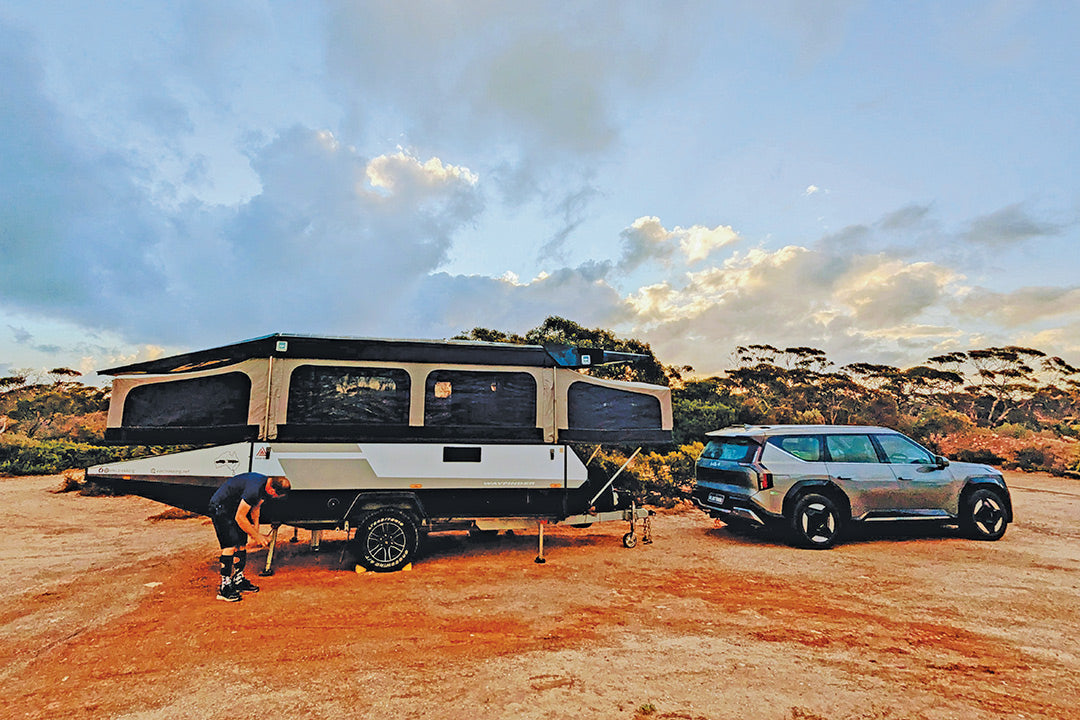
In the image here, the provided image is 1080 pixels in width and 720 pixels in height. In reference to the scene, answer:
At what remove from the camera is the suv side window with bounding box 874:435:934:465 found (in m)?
8.39

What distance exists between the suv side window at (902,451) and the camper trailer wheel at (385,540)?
7187 millimetres

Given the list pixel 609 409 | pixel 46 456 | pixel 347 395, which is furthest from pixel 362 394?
pixel 46 456

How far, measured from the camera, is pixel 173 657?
4.24 m

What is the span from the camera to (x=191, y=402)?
6867mm

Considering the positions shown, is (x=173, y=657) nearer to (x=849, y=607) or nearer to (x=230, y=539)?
(x=230, y=539)

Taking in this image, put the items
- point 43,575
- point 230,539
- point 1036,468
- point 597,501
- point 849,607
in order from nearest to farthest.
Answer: point 849,607
point 230,539
point 43,575
point 597,501
point 1036,468

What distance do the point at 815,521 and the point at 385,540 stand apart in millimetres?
6098

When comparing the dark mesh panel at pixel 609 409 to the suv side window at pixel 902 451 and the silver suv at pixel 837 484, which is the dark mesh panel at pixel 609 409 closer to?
the silver suv at pixel 837 484

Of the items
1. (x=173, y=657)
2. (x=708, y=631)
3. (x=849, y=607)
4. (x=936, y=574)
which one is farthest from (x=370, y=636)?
(x=936, y=574)

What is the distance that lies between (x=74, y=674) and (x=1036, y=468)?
25.6 m

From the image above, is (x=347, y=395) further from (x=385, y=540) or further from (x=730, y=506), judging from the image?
(x=730, y=506)

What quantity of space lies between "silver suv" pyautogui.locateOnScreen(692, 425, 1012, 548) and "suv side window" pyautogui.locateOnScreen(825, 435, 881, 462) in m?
0.02

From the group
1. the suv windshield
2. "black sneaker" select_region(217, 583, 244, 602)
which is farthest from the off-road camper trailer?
the suv windshield

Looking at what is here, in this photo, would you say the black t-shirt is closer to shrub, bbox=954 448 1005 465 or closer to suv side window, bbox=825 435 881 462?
suv side window, bbox=825 435 881 462
